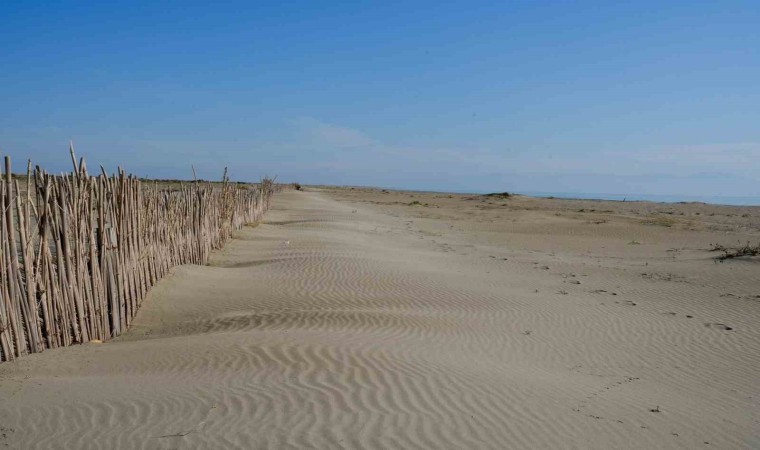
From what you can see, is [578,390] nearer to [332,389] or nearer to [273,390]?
[332,389]

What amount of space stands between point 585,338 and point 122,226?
576cm

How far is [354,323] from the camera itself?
699 centimetres

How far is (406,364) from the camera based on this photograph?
16.0 feet

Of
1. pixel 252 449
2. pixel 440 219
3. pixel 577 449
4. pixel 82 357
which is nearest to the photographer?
pixel 252 449

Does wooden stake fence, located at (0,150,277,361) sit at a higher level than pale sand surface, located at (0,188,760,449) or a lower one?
higher

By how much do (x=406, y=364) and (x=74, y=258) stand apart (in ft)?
11.3

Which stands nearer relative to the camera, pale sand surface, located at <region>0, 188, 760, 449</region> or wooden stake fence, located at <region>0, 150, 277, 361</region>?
pale sand surface, located at <region>0, 188, 760, 449</region>

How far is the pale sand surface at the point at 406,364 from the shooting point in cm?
358

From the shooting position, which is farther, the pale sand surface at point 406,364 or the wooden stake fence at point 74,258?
the wooden stake fence at point 74,258

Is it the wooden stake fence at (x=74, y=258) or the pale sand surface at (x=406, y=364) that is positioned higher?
the wooden stake fence at (x=74, y=258)

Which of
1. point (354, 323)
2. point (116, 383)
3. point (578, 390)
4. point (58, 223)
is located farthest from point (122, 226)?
point (578, 390)

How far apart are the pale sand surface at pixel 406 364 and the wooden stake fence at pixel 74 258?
0.28m

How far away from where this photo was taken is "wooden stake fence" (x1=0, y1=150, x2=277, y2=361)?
4629 mm

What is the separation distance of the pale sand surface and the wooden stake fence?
0.93 feet
